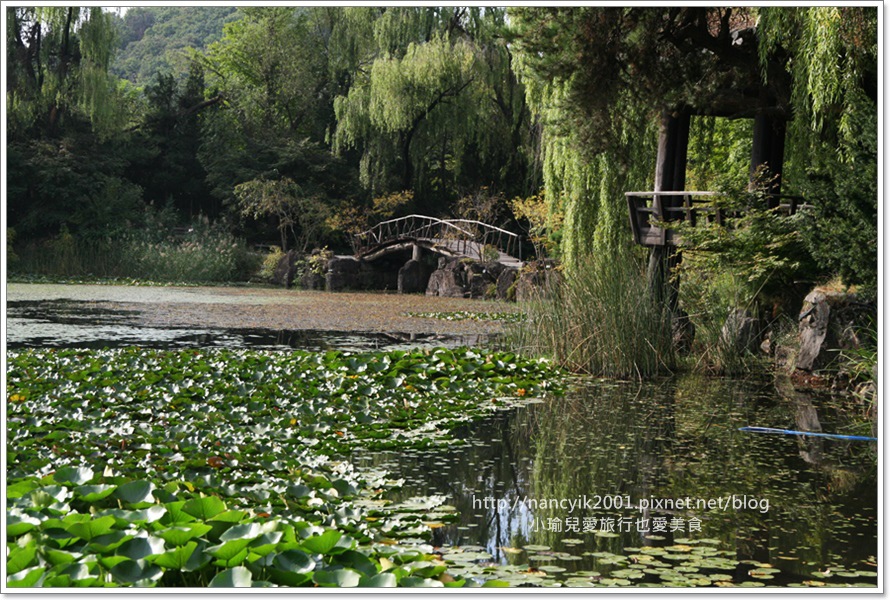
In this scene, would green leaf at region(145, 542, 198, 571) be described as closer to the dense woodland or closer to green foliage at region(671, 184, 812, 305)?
green foliage at region(671, 184, 812, 305)

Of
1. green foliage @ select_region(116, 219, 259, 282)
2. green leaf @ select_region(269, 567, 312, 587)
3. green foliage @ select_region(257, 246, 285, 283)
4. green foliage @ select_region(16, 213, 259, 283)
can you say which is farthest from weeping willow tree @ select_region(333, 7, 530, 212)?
green leaf @ select_region(269, 567, 312, 587)

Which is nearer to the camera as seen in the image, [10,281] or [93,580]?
[93,580]

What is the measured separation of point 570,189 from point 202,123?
54.2ft

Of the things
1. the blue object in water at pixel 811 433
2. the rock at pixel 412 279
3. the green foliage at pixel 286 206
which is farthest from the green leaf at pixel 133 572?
the green foliage at pixel 286 206

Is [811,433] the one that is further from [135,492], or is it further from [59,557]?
[59,557]

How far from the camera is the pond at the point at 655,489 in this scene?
2.77 m

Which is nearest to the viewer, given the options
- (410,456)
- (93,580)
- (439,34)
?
(93,580)

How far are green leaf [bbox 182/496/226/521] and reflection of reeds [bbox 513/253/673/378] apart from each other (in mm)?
4464

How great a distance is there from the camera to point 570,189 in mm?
9680

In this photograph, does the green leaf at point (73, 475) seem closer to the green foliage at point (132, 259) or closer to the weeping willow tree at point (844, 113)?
the weeping willow tree at point (844, 113)

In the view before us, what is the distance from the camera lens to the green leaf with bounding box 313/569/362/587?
7.26 feet

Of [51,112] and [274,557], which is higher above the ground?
[51,112]

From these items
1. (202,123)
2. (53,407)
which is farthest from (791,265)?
(202,123)

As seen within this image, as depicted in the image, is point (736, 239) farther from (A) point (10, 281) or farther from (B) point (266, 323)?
(A) point (10, 281)
